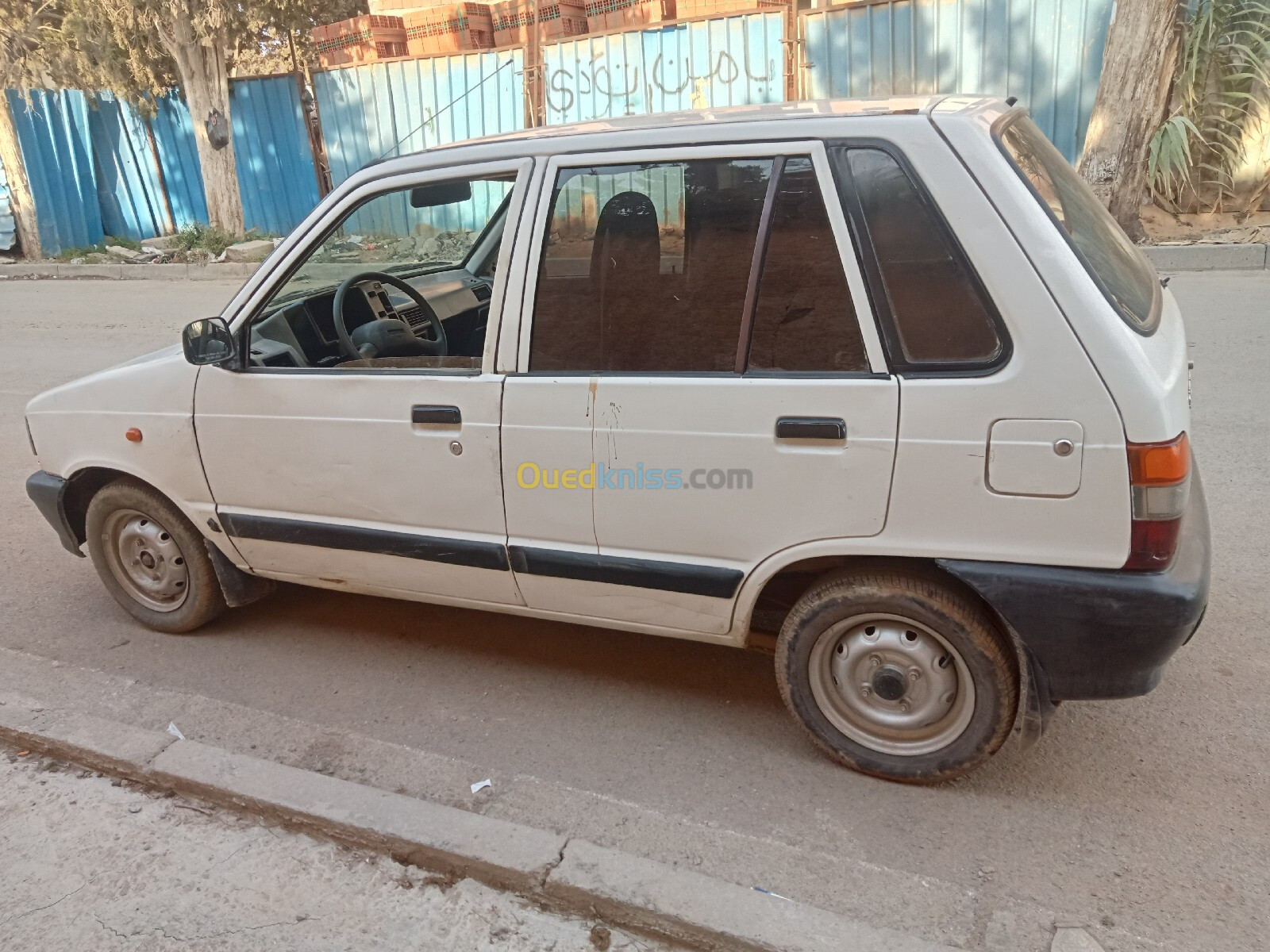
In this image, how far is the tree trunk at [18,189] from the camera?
50.8 ft

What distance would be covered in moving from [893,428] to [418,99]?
13.4 m

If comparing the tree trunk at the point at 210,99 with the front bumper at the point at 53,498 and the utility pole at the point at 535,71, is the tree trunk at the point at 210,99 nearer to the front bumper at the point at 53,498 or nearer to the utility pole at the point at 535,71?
the utility pole at the point at 535,71

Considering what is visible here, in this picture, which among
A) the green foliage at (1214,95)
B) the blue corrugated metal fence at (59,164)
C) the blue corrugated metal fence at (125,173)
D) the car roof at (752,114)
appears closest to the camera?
the car roof at (752,114)

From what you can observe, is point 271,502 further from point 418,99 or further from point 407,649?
point 418,99

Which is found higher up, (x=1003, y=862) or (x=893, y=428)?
(x=893, y=428)

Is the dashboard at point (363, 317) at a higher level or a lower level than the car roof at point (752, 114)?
lower

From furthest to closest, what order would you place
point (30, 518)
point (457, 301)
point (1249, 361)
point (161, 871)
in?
1. point (1249, 361)
2. point (30, 518)
3. point (457, 301)
4. point (161, 871)

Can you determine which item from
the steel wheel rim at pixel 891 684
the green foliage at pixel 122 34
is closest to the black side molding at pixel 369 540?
the steel wheel rim at pixel 891 684

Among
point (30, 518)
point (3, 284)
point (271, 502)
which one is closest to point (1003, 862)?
point (271, 502)

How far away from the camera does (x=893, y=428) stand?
2514 millimetres

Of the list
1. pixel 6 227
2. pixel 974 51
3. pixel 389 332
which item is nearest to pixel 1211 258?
pixel 974 51

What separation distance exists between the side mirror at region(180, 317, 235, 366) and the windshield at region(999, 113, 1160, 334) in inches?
97.1

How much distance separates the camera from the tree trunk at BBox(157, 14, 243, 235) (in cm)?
1426

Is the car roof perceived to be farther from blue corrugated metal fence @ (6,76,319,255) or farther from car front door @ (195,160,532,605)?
blue corrugated metal fence @ (6,76,319,255)
